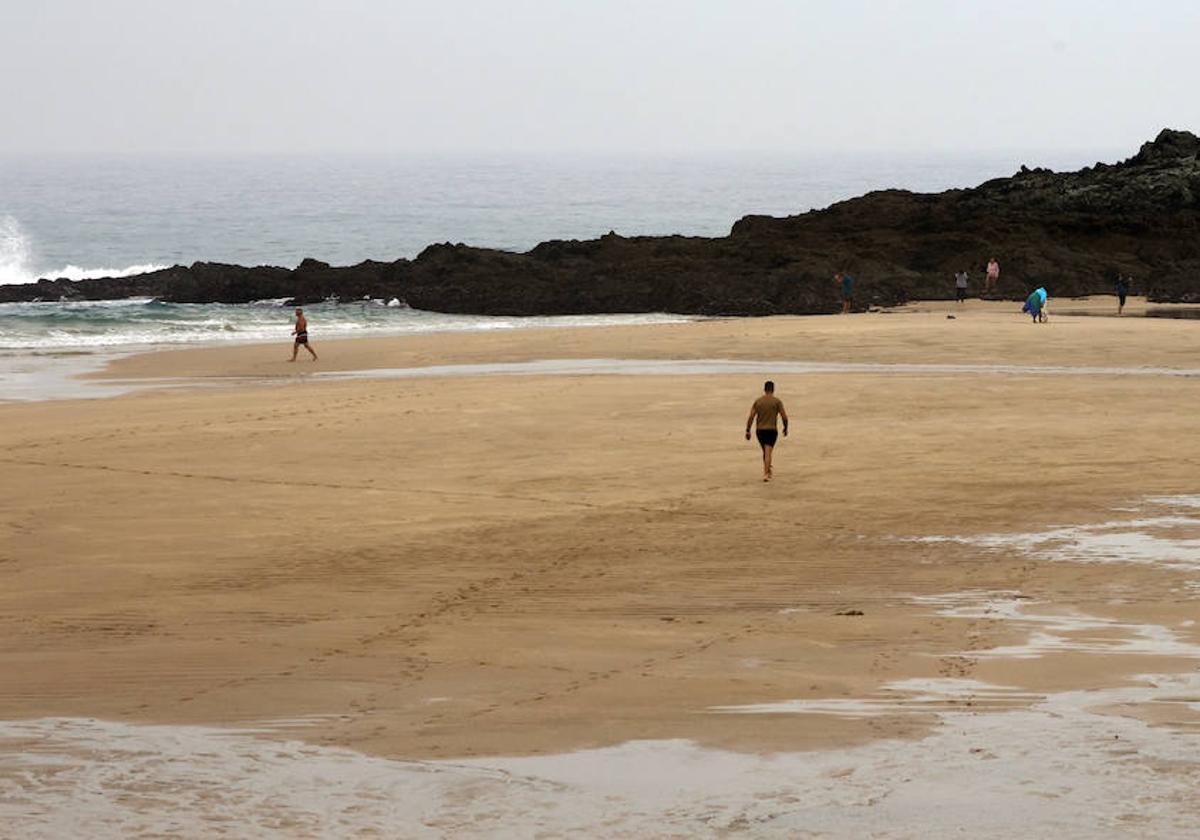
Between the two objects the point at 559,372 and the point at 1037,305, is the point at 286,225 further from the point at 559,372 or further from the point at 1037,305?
the point at 559,372

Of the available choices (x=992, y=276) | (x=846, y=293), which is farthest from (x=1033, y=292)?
(x=846, y=293)

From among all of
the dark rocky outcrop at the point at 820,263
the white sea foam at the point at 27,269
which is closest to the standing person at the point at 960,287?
the dark rocky outcrop at the point at 820,263

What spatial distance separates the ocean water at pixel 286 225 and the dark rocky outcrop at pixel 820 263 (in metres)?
2.10

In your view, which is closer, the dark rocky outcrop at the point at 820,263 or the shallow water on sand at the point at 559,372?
the shallow water on sand at the point at 559,372

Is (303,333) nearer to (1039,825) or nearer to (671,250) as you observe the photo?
(671,250)

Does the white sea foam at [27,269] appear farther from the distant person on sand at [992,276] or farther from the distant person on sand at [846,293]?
the distant person on sand at [992,276]

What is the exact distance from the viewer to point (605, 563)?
14.1 meters

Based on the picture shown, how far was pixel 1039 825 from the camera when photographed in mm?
7773

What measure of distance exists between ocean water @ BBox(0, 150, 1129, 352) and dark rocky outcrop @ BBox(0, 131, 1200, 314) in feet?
6.88

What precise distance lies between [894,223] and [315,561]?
137 ft

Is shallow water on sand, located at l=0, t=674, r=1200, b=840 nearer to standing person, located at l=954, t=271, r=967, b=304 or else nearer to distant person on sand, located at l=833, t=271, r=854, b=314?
distant person on sand, located at l=833, t=271, r=854, b=314

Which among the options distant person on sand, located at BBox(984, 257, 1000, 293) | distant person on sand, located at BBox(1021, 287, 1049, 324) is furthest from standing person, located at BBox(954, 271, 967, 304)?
distant person on sand, located at BBox(1021, 287, 1049, 324)

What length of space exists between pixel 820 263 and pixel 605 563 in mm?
34966

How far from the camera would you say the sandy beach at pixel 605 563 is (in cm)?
974
